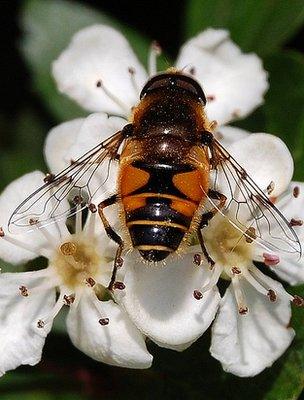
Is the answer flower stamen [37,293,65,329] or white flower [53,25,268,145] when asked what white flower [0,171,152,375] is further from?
white flower [53,25,268,145]

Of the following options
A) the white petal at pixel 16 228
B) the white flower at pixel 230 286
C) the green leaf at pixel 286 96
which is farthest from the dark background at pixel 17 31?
the white petal at pixel 16 228

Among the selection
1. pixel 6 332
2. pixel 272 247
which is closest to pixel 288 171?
pixel 272 247

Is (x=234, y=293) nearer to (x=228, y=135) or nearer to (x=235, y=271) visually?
(x=235, y=271)

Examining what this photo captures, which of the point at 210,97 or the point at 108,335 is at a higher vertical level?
the point at 210,97

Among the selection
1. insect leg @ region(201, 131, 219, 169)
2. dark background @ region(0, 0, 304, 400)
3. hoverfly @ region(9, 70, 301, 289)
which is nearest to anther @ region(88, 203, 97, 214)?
hoverfly @ region(9, 70, 301, 289)

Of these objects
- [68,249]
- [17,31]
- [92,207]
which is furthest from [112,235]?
[17,31]

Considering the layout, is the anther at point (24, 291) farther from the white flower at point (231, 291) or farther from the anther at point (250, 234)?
the anther at point (250, 234)
